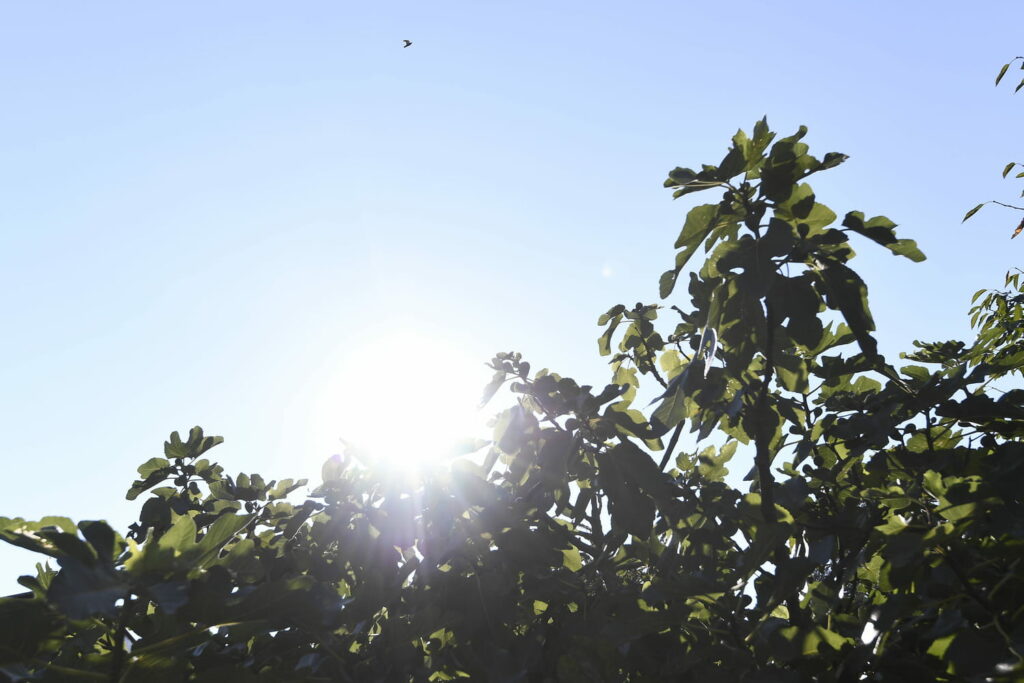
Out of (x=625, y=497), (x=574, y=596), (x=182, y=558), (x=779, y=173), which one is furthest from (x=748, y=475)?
(x=182, y=558)

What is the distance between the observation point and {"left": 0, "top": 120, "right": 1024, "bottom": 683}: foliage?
176 centimetres

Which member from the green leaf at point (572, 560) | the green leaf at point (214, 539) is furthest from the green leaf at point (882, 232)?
the green leaf at point (214, 539)

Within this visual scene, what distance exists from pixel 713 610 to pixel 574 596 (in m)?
0.74

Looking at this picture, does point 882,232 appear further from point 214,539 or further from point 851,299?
point 214,539

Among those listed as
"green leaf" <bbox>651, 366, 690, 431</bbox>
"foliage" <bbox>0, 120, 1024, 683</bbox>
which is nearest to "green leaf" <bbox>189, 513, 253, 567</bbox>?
"foliage" <bbox>0, 120, 1024, 683</bbox>

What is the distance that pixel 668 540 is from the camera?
2.99 meters

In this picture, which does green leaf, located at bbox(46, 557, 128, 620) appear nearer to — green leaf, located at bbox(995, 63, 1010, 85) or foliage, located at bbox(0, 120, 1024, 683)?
foliage, located at bbox(0, 120, 1024, 683)

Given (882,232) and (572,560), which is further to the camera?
(572,560)

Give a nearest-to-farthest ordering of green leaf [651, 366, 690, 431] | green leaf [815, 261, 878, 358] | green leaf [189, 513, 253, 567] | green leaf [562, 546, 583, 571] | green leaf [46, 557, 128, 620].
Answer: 1. green leaf [46, 557, 128, 620]
2. green leaf [189, 513, 253, 567]
3. green leaf [815, 261, 878, 358]
4. green leaf [651, 366, 690, 431]
5. green leaf [562, 546, 583, 571]

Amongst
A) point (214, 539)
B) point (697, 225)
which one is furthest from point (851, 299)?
point (214, 539)

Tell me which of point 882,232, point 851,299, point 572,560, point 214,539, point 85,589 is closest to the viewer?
point 85,589

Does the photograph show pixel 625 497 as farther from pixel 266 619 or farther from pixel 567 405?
pixel 266 619

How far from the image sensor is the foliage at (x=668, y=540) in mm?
1763

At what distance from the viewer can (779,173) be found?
221cm
